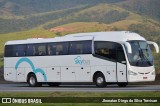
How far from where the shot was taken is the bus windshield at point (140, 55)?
3547 cm

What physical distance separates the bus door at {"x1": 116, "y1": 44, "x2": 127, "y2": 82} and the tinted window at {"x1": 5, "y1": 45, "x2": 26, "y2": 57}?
29.3ft

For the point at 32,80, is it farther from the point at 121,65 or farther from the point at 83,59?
the point at 121,65

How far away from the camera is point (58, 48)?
39.7m

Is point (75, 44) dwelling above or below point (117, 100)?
above

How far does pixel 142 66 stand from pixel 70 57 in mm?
5415

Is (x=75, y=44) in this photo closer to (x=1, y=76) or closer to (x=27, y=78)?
(x=27, y=78)

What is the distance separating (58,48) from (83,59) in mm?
2702

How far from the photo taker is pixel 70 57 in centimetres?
3872

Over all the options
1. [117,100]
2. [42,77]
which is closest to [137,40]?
[42,77]

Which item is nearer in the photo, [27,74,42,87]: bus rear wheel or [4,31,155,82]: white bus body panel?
[4,31,155,82]: white bus body panel

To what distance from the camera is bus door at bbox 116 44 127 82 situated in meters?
35.3

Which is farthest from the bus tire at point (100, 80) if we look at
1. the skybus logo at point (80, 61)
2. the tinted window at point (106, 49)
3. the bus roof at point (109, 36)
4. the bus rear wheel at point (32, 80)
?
the bus rear wheel at point (32, 80)

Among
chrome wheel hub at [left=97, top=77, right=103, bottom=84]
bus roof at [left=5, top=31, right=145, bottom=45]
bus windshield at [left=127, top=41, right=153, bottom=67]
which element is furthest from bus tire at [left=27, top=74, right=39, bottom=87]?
bus windshield at [left=127, top=41, right=153, bottom=67]

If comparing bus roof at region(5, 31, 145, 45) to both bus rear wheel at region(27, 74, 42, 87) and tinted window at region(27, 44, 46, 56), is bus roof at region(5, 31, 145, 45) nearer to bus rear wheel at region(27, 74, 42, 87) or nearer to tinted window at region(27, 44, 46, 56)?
tinted window at region(27, 44, 46, 56)
